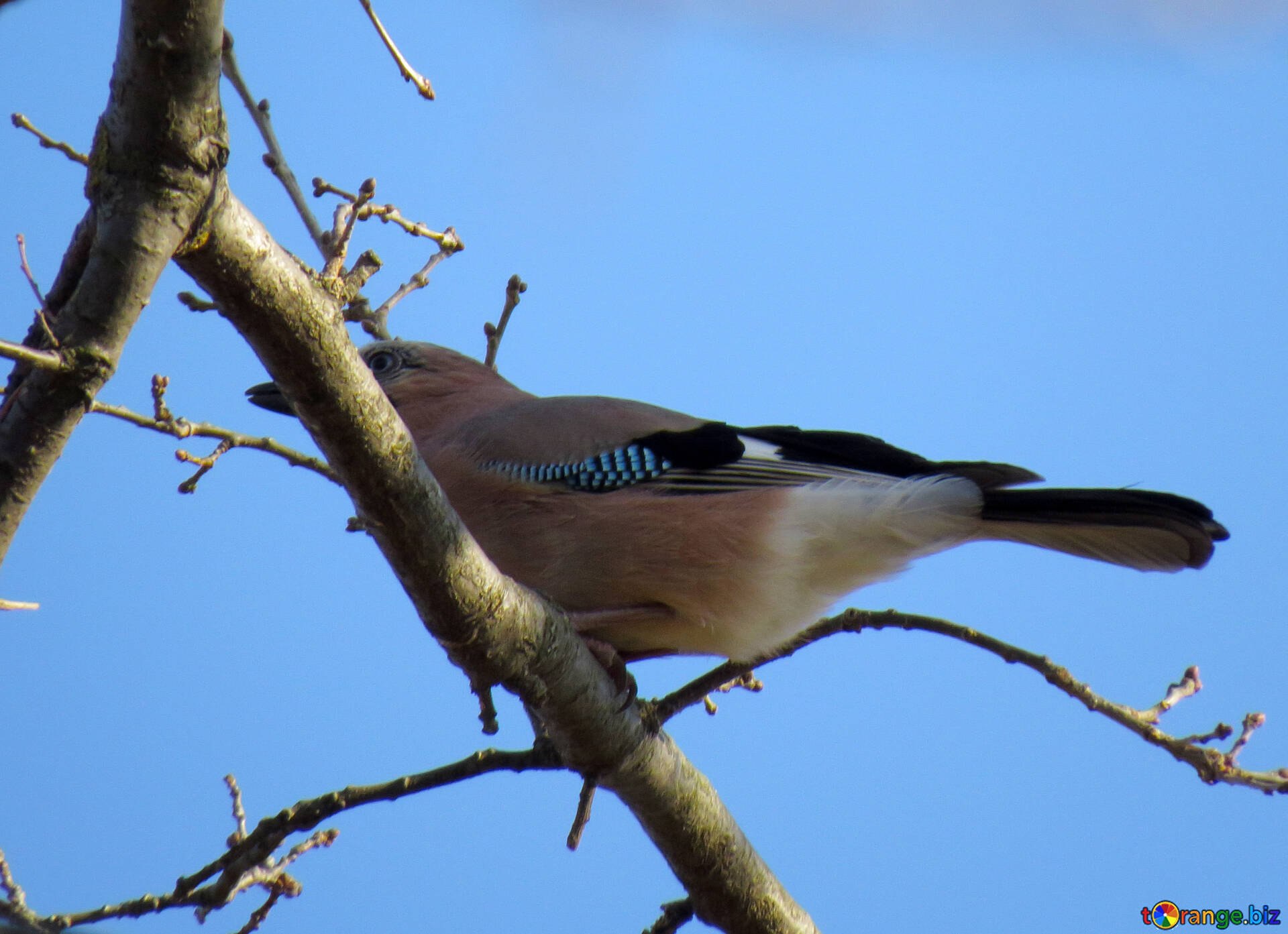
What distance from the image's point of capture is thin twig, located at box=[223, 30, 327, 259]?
4449mm

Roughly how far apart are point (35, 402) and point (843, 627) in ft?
9.89

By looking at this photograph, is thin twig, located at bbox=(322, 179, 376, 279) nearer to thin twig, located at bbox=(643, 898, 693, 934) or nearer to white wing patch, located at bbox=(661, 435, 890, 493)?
white wing patch, located at bbox=(661, 435, 890, 493)

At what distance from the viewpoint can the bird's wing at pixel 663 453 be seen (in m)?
4.90

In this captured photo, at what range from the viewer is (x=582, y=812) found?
4.13 metres

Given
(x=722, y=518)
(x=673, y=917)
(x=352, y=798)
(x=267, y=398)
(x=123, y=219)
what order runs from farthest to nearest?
(x=267, y=398), (x=722, y=518), (x=673, y=917), (x=352, y=798), (x=123, y=219)

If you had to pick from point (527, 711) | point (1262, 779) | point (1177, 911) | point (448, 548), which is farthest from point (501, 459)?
point (1177, 911)

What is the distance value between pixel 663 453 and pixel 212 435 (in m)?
1.82

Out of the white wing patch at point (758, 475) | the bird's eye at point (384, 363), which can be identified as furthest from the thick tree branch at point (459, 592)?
the bird's eye at point (384, 363)

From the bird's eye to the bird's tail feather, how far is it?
9.90 feet

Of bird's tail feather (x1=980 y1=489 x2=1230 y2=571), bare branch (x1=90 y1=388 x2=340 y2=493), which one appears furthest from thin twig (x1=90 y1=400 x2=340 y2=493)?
bird's tail feather (x1=980 y1=489 x2=1230 y2=571)

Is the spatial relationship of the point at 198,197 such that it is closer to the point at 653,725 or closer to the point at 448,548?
the point at 448,548

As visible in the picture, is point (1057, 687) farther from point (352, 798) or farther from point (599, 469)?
point (352, 798)

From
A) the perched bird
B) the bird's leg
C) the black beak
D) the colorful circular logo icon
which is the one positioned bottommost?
the colorful circular logo icon

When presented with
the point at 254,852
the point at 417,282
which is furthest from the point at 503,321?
the point at 254,852
